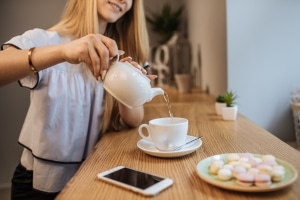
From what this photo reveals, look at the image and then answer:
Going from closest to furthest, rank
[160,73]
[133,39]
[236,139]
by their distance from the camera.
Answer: [236,139], [133,39], [160,73]

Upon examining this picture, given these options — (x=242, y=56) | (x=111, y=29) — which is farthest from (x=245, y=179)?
(x=242, y=56)

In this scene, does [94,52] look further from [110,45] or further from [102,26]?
[102,26]

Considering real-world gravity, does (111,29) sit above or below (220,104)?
above

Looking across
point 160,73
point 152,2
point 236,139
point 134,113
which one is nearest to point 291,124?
point 236,139

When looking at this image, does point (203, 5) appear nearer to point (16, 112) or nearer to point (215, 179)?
point (16, 112)

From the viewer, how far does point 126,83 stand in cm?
65

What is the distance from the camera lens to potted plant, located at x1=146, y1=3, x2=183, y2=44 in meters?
2.54

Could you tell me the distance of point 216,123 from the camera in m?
1.06

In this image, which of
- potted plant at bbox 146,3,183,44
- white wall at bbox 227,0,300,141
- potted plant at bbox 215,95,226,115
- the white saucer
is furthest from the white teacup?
potted plant at bbox 146,3,183,44

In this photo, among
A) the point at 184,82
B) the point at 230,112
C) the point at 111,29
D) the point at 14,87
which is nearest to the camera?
the point at 230,112

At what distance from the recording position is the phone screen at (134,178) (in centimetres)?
54

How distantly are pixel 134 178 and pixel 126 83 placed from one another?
21 centimetres

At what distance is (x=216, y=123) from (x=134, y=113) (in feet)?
1.01

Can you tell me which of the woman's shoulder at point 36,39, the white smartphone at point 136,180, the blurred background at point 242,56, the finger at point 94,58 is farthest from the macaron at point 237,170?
the blurred background at point 242,56
